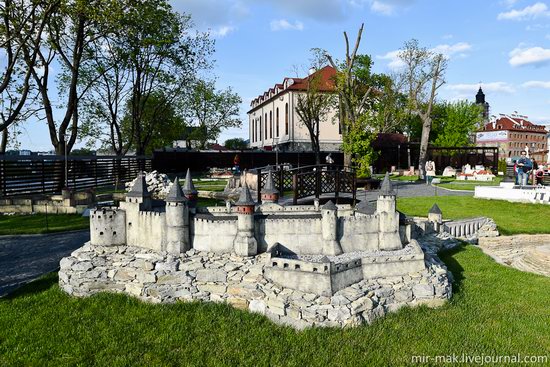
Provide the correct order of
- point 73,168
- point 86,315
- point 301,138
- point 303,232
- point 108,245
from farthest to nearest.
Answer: point 301,138 < point 73,168 < point 108,245 < point 303,232 < point 86,315

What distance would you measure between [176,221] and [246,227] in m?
2.26

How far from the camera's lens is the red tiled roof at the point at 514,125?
265 ft

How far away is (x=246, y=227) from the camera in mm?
11930

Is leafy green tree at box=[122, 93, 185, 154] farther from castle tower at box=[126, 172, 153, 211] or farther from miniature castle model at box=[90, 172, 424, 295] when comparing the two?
miniature castle model at box=[90, 172, 424, 295]

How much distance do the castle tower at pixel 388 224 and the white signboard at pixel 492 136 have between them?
80.4 meters

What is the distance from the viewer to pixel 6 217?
1930 cm

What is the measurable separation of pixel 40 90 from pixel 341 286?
2285 cm

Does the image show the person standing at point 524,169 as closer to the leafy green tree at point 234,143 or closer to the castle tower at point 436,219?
the castle tower at point 436,219

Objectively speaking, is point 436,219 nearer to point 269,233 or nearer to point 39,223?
point 269,233

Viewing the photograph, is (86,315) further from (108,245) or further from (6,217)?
(6,217)

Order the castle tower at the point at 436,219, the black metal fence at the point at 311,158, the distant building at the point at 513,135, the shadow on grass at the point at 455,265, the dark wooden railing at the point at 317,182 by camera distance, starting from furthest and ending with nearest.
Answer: the distant building at the point at 513,135
the black metal fence at the point at 311,158
the dark wooden railing at the point at 317,182
the castle tower at the point at 436,219
the shadow on grass at the point at 455,265

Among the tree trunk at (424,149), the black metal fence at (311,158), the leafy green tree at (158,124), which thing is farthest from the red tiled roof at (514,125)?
the leafy green tree at (158,124)

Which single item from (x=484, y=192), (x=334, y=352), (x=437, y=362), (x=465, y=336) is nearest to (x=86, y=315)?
(x=334, y=352)

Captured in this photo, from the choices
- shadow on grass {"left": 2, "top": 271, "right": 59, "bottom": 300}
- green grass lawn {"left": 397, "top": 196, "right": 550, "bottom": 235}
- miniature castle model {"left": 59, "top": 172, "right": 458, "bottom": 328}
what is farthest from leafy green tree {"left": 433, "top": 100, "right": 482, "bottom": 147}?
shadow on grass {"left": 2, "top": 271, "right": 59, "bottom": 300}
